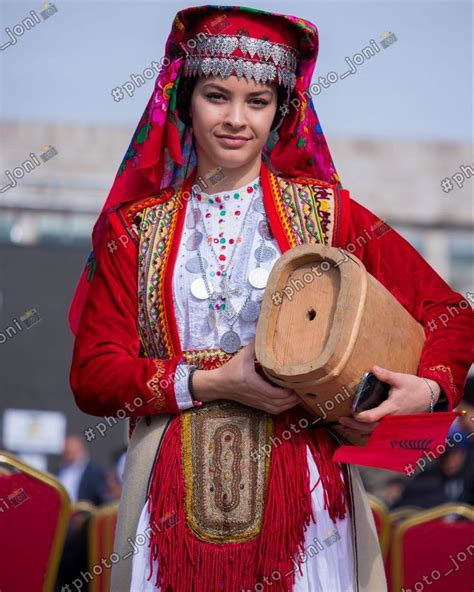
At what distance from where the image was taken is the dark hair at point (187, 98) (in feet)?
11.1

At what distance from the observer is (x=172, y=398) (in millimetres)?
3088

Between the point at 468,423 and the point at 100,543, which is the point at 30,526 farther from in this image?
the point at 468,423

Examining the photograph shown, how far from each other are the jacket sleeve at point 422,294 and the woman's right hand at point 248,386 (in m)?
0.41

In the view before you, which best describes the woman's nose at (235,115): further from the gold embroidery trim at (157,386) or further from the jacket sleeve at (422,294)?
the gold embroidery trim at (157,386)

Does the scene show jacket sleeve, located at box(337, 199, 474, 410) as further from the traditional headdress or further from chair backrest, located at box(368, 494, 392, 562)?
chair backrest, located at box(368, 494, 392, 562)

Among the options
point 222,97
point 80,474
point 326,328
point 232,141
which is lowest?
point 80,474

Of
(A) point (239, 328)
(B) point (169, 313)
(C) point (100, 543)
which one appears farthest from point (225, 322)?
(C) point (100, 543)

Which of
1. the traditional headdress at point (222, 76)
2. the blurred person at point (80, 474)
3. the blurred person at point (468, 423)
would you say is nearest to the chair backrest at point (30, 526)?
the traditional headdress at point (222, 76)

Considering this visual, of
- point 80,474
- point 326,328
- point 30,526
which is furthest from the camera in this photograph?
point 80,474

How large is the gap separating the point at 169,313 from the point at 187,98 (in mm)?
662

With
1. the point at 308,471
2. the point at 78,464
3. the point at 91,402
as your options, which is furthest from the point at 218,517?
the point at 78,464

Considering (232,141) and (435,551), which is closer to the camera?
(232,141)

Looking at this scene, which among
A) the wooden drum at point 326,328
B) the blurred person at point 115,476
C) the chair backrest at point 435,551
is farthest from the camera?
the blurred person at point 115,476

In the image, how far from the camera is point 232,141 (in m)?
3.25
